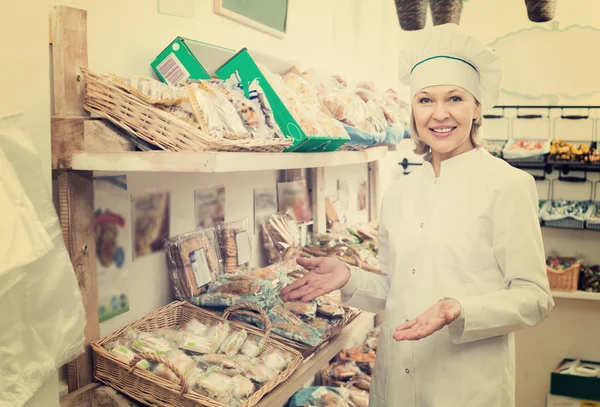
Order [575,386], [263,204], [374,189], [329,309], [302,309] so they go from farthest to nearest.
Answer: [575,386] → [374,189] → [263,204] → [329,309] → [302,309]

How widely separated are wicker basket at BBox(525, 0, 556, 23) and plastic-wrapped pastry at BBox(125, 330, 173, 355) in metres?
2.88

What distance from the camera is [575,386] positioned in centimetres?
413

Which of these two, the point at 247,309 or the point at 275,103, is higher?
the point at 275,103

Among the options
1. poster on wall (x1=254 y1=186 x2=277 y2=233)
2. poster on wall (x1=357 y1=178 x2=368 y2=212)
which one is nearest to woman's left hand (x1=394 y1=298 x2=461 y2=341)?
poster on wall (x1=254 y1=186 x2=277 y2=233)

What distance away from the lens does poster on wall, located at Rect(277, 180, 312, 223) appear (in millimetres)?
2747

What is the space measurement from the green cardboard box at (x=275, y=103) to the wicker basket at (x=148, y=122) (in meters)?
0.13

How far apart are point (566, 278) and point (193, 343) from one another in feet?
11.1

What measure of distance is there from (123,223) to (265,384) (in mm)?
660

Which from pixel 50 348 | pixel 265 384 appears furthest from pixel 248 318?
pixel 50 348

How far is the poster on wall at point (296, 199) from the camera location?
275 centimetres

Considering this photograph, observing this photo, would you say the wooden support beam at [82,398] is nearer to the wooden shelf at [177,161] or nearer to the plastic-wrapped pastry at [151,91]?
the wooden shelf at [177,161]

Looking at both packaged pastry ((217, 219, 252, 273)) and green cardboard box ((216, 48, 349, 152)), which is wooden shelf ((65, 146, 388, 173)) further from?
packaged pastry ((217, 219, 252, 273))

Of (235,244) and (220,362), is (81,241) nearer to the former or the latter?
(220,362)

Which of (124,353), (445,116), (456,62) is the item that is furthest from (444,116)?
(124,353)
